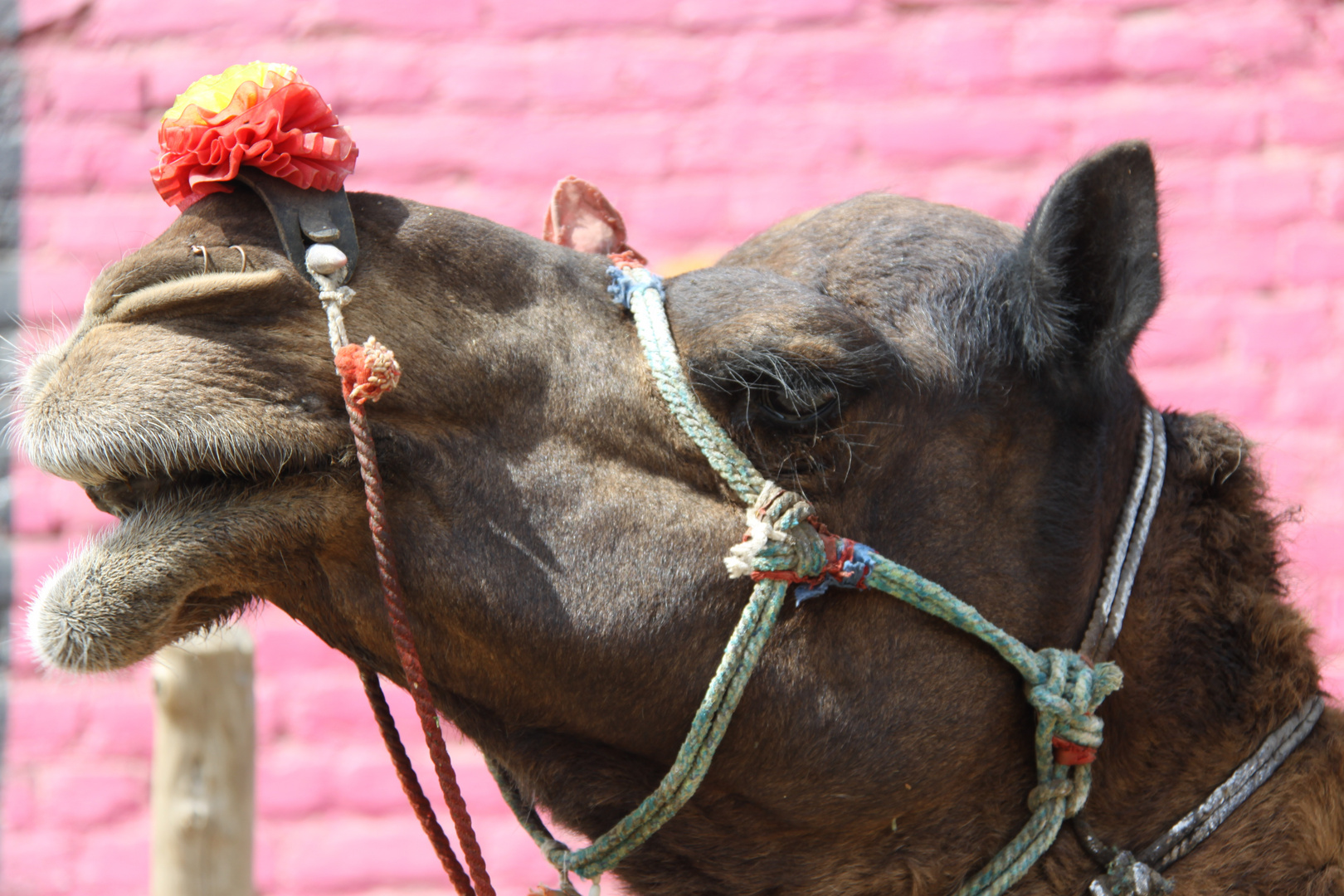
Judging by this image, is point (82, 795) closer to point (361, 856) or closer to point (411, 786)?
point (361, 856)

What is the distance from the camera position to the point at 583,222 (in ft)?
7.29

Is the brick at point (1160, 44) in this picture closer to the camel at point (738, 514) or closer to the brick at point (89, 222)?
A: the camel at point (738, 514)

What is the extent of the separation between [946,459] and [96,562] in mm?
1186

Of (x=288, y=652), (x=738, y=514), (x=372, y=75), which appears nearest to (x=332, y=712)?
(x=288, y=652)

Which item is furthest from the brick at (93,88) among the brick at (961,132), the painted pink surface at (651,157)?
the brick at (961,132)

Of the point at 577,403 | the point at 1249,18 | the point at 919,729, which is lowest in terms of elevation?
the point at 919,729

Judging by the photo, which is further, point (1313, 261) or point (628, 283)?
point (1313, 261)

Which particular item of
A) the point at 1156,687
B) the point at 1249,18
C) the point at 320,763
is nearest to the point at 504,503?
the point at 1156,687

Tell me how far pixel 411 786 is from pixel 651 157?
2.31 meters

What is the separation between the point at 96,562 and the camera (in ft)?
4.60

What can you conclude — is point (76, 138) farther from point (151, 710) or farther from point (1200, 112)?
point (1200, 112)

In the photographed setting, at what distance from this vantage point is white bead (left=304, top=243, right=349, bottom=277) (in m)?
1.47

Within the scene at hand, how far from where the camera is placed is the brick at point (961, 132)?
3.46 metres

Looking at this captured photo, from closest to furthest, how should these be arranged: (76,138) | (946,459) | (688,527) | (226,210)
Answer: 1. (226,210)
2. (688,527)
3. (946,459)
4. (76,138)
